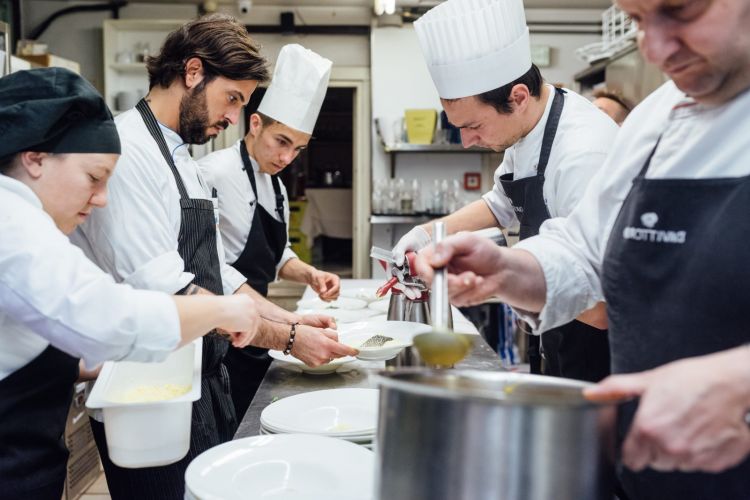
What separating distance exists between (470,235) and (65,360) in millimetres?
909

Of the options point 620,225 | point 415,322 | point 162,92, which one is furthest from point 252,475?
point 162,92

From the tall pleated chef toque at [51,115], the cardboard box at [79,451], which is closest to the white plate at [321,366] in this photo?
the tall pleated chef toque at [51,115]

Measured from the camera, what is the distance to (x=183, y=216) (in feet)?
6.21

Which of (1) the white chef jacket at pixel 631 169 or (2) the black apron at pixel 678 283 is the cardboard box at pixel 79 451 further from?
(2) the black apron at pixel 678 283

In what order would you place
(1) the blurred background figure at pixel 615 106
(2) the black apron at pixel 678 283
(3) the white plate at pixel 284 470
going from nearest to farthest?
(2) the black apron at pixel 678 283 → (3) the white plate at pixel 284 470 → (1) the blurred background figure at pixel 615 106

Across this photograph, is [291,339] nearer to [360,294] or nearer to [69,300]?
[69,300]

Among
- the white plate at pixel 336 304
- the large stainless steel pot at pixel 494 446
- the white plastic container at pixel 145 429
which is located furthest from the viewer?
the white plate at pixel 336 304

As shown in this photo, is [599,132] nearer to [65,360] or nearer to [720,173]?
[720,173]

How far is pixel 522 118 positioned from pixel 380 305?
1.19 metres

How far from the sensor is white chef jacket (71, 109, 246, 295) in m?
1.68

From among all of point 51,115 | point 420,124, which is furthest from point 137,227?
point 420,124

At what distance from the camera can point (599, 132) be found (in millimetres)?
1952

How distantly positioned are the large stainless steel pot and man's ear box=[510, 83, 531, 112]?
154cm

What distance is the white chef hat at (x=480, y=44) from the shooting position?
6.82 ft
